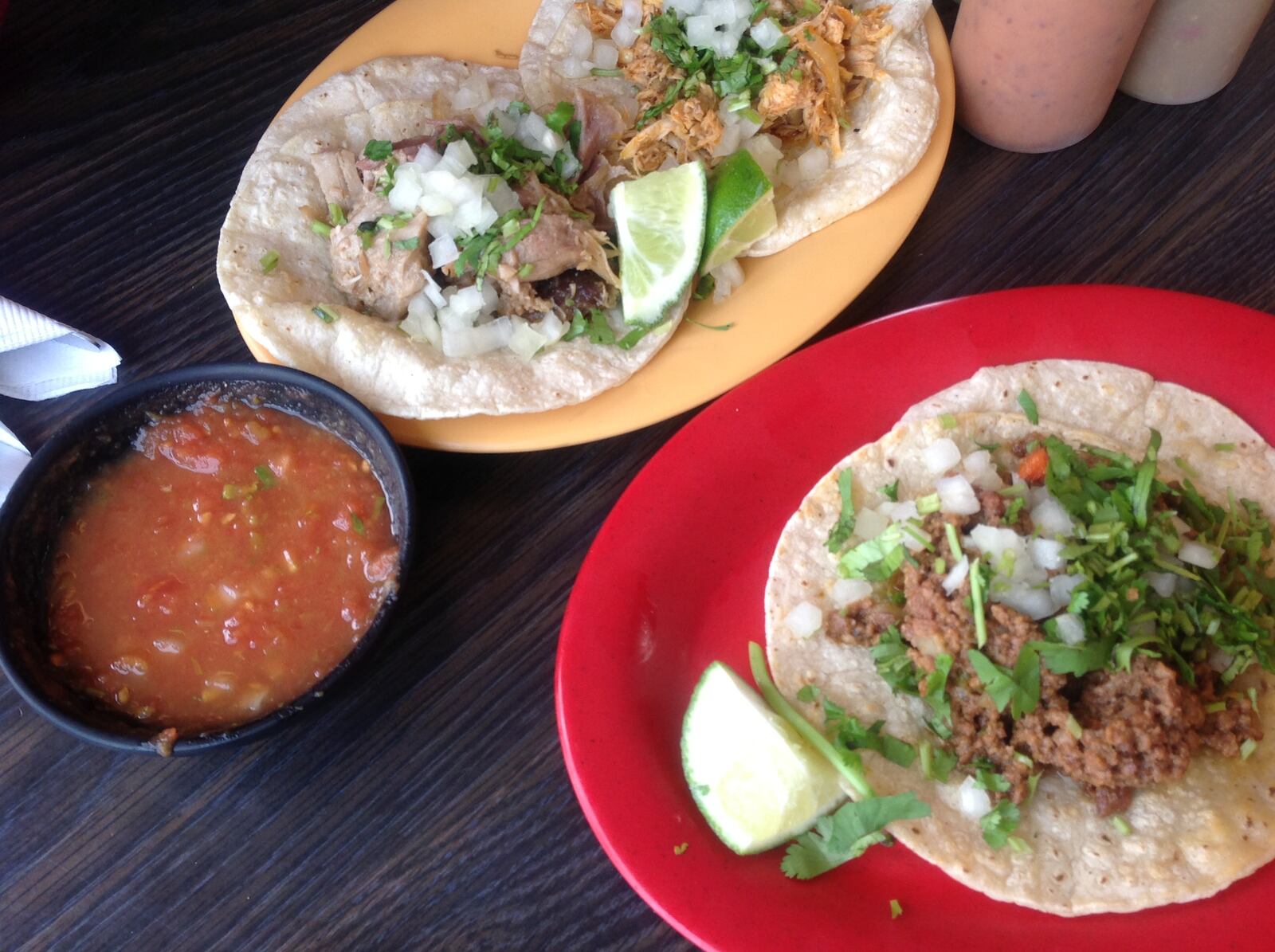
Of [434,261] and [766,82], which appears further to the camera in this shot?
[766,82]

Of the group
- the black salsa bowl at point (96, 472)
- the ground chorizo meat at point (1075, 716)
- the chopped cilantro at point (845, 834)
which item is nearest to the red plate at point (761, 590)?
the chopped cilantro at point (845, 834)

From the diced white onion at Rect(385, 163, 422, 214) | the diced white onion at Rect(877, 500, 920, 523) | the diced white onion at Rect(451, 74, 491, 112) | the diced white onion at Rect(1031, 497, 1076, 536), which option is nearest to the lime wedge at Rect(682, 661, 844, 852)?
the diced white onion at Rect(877, 500, 920, 523)

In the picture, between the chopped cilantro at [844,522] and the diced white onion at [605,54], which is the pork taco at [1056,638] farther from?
the diced white onion at [605,54]

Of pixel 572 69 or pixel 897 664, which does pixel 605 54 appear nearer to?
pixel 572 69

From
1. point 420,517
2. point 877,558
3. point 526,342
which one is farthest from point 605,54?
point 877,558

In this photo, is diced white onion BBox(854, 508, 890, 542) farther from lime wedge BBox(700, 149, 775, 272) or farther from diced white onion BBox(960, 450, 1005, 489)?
lime wedge BBox(700, 149, 775, 272)

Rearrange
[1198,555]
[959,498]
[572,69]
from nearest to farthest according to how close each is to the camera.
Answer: [1198,555] < [959,498] < [572,69]
